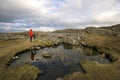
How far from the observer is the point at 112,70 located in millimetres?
34125

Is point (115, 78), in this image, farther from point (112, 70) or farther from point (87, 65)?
point (87, 65)

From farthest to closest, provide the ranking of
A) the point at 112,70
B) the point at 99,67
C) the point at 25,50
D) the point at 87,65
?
the point at 25,50 → the point at 87,65 → the point at 99,67 → the point at 112,70

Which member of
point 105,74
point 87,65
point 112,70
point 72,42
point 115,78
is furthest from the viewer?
point 72,42

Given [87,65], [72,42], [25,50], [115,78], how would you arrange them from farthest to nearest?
[72,42] → [25,50] → [87,65] → [115,78]

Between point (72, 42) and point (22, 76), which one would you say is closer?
point (22, 76)

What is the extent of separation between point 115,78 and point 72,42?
58.1m

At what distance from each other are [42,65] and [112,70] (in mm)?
20017

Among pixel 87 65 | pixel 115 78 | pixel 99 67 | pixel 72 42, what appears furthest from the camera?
pixel 72 42

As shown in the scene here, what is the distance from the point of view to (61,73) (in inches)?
1385

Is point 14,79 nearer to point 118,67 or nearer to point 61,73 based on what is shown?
A: point 61,73

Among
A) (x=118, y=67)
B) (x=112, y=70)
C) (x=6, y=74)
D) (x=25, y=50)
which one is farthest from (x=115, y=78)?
(x=25, y=50)

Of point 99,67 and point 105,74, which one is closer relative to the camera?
point 105,74

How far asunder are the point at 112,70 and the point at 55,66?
15804 mm

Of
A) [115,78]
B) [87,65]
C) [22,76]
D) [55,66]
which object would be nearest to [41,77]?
[22,76]
